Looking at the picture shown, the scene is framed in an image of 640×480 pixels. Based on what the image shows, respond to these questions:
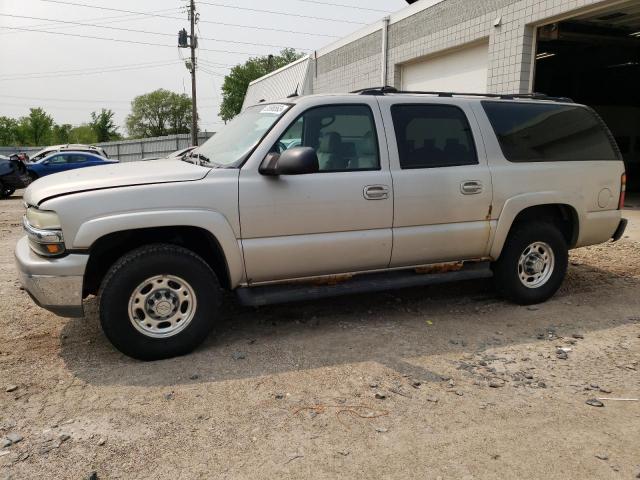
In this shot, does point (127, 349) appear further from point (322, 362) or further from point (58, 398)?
point (322, 362)

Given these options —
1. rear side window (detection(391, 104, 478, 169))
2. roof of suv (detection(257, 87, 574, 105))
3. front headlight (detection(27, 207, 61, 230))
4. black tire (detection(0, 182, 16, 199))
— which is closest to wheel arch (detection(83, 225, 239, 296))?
front headlight (detection(27, 207, 61, 230))

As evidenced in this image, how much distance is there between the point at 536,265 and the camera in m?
5.18

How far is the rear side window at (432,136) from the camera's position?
178 inches

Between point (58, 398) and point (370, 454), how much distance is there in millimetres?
2034

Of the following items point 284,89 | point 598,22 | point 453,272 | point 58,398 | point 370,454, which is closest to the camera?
point 370,454

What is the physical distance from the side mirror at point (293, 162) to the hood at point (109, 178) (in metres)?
0.50

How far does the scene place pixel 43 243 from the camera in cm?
365

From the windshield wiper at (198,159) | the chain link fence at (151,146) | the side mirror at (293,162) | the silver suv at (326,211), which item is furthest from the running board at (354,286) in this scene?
the chain link fence at (151,146)

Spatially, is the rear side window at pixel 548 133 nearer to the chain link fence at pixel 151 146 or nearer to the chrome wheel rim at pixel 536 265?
the chrome wheel rim at pixel 536 265

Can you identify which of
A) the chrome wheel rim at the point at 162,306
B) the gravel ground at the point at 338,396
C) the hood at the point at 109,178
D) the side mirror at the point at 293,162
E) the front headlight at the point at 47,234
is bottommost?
the gravel ground at the point at 338,396

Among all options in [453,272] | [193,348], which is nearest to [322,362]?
[193,348]

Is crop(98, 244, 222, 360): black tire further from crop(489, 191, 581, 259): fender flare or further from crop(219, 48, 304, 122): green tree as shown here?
crop(219, 48, 304, 122): green tree

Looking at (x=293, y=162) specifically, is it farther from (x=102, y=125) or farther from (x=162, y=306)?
(x=102, y=125)

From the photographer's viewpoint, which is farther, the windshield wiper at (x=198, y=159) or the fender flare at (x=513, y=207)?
the fender flare at (x=513, y=207)
